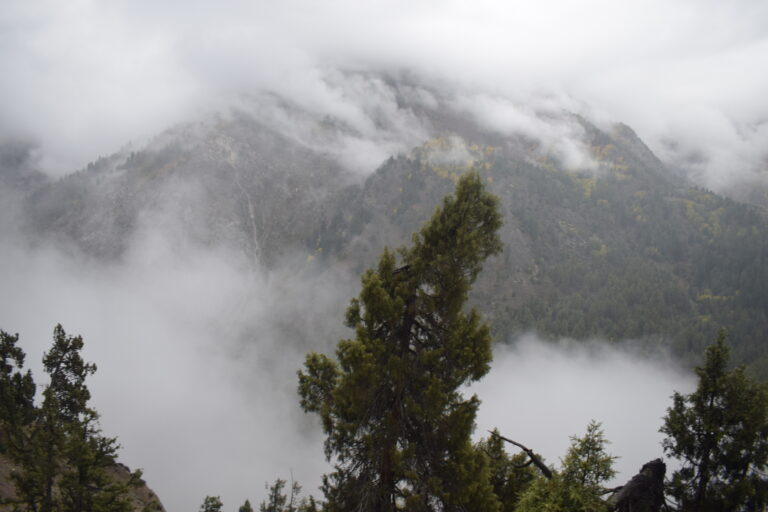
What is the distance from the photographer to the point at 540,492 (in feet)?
25.2

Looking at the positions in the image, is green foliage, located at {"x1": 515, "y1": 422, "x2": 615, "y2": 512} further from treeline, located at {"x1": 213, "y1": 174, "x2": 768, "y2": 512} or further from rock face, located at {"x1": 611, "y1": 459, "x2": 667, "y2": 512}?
treeline, located at {"x1": 213, "y1": 174, "x2": 768, "y2": 512}

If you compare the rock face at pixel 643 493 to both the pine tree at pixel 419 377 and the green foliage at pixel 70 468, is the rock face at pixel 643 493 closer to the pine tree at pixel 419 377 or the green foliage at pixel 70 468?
the pine tree at pixel 419 377

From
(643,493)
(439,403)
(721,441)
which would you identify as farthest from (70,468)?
(721,441)

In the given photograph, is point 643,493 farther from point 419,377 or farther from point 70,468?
point 70,468

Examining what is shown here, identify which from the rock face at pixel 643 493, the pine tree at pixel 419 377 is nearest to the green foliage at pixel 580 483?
the rock face at pixel 643 493

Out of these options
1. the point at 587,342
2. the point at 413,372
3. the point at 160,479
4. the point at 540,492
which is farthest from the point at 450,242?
the point at 587,342

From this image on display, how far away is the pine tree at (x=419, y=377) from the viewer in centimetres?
1113

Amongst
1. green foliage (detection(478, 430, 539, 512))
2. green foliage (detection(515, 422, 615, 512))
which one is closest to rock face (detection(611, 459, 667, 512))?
green foliage (detection(515, 422, 615, 512))

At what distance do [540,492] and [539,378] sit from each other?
667ft

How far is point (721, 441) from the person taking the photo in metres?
13.5

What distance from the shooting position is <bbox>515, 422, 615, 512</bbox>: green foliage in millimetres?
6871

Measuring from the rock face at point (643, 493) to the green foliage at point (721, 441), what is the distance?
23.8 feet

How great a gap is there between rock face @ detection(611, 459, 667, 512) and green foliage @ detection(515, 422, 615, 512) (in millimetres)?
316

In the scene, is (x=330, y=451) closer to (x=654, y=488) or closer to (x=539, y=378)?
(x=654, y=488)
